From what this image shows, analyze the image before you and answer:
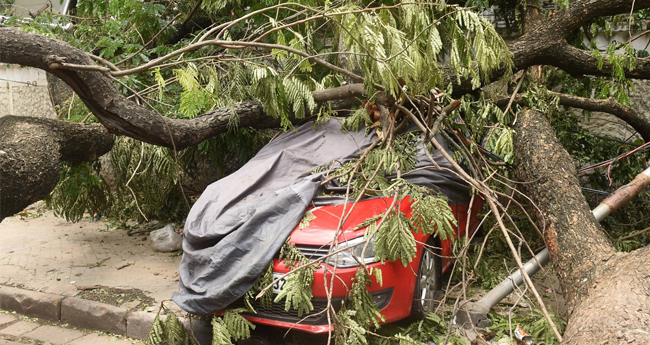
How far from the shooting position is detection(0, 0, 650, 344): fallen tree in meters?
2.73

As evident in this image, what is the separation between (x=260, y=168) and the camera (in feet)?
14.7

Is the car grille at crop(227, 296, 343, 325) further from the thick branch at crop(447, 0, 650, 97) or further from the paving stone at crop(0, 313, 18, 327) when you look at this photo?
the thick branch at crop(447, 0, 650, 97)

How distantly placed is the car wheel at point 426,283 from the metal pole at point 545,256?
31 cm

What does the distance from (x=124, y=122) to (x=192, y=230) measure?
121 centimetres

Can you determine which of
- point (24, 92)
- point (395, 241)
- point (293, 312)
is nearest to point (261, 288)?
point (293, 312)

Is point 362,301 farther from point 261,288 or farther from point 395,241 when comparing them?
point 261,288

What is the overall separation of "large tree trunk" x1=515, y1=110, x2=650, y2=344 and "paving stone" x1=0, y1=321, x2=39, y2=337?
4422 millimetres

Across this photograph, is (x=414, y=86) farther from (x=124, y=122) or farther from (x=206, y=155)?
(x=206, y=155)

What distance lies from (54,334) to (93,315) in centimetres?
35

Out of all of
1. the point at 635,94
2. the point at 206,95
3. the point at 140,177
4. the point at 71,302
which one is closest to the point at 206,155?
the point at 140,177

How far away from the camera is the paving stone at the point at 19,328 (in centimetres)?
429

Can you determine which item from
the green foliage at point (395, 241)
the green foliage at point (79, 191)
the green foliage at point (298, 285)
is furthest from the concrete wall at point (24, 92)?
the green foliage at point (395, 241)

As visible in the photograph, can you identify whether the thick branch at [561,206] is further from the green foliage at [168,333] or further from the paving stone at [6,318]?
the paving stone at [6,318]

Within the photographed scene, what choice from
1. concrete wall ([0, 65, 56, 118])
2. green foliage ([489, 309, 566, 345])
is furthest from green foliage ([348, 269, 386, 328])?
concrete wall ([0, 65, 56, 118])
